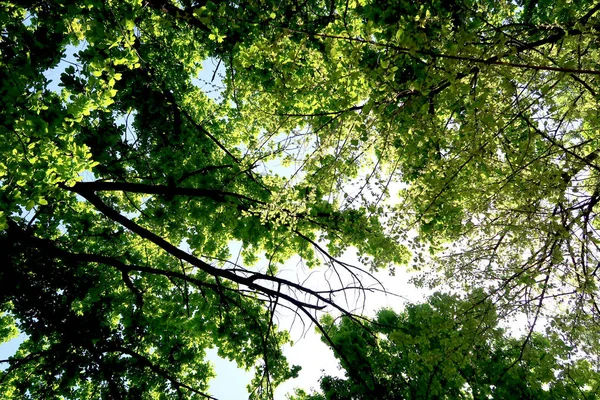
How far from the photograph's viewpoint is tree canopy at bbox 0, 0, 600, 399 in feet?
7.79

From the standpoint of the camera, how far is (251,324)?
507 cm

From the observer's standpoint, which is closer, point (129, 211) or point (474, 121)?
point (474, 121)

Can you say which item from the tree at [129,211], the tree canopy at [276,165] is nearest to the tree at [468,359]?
the tree canopy at [276,165]

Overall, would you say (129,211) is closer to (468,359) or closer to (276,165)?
(276,165)

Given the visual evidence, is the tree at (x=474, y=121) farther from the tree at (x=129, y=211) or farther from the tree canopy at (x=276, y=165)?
the tree at (x=129, y=211)

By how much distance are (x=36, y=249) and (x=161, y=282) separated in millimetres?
2259

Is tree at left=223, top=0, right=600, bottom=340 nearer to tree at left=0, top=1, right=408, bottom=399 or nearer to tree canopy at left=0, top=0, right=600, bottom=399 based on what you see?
tree canopy at left=0, top=0, right=600, bottom=399

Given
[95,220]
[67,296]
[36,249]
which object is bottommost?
[67,296]

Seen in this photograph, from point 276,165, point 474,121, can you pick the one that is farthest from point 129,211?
point 474,121

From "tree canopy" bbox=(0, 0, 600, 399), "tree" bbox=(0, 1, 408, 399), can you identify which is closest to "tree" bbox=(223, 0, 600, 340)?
"tree canopy" bbox=(0, 0, 600, 399)

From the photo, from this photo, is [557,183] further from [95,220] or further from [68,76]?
[95,220]

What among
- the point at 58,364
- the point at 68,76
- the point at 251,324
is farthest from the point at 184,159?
the point at 58,364

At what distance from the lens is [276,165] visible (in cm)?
402

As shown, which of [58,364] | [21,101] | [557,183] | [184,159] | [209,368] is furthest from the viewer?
[209,368]
